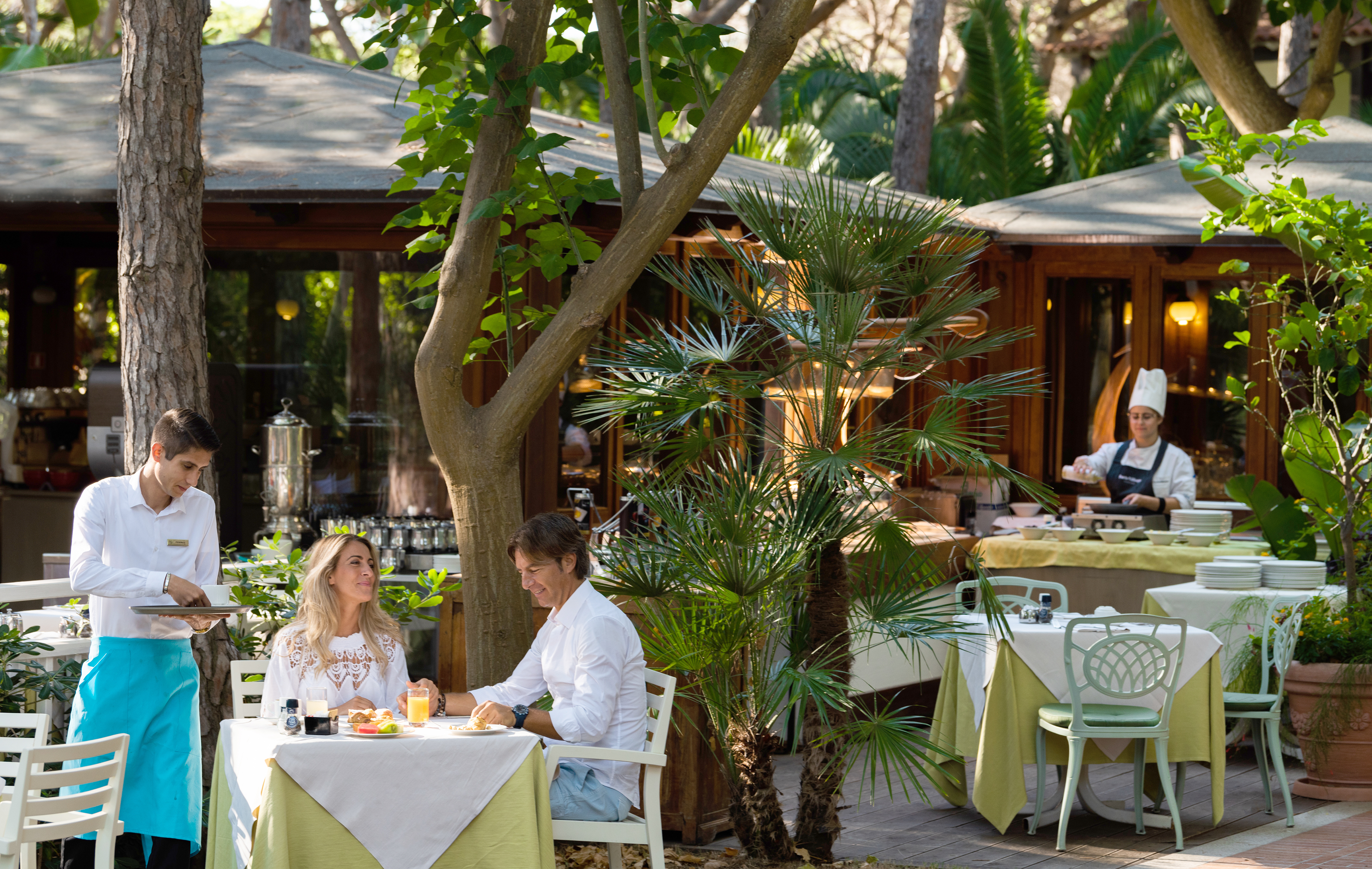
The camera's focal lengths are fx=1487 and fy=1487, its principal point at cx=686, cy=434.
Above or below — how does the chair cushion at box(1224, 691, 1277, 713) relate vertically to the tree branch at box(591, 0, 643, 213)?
below

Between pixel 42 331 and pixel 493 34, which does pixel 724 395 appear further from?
pixel 493 34

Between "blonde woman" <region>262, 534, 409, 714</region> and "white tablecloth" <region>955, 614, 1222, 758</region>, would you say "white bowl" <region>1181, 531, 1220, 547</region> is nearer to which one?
"white tablecloth" <region>955, 614, 1222, 758</region>

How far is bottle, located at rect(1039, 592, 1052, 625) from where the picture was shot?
6613 mm

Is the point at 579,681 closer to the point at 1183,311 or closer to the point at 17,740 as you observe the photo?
the point at 17,740

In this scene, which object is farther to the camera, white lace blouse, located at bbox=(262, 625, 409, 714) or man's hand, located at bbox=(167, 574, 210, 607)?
man's hand, located at bbox=(167, 574, 210, 607)

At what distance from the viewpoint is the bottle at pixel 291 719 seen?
4090 mm

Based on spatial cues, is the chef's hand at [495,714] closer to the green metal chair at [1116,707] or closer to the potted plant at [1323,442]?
the green metal chair at [1116,707]

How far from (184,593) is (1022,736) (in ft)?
11.6

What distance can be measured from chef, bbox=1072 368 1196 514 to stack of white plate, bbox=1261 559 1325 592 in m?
1.51

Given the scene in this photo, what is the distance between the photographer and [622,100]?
17.7 feet

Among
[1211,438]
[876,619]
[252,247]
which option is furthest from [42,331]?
[1211,438]

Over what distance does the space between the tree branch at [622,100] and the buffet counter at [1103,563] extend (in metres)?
3.99

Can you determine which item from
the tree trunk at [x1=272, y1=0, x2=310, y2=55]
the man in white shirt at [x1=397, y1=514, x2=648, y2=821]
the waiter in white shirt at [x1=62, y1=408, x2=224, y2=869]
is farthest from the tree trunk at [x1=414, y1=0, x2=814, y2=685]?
the tree trunk at [x1=272, y1=0, x2=310, y2=55]

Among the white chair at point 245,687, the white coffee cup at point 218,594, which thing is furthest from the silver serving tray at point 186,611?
the white coffee cup at point 218,594
